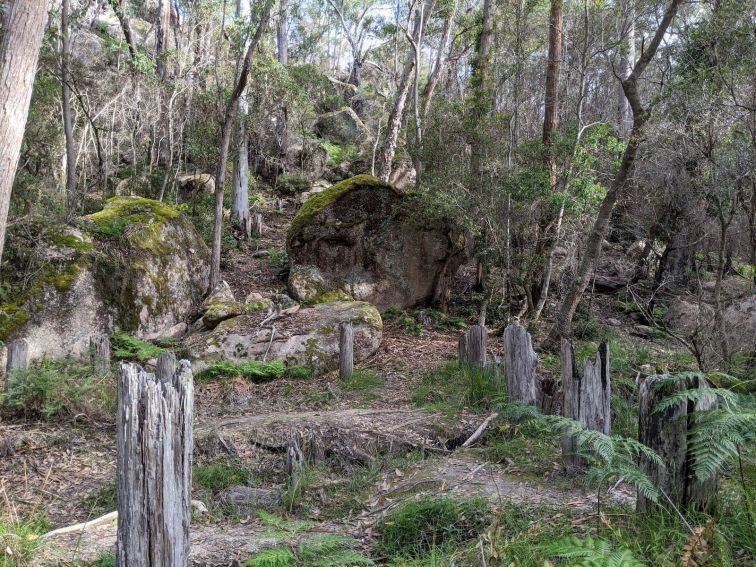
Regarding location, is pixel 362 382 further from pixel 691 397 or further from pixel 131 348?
pixel 691 397

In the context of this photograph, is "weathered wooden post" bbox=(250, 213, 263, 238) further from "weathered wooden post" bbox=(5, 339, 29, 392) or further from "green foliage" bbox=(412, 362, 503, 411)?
"weathered wooden post" bbox=(5, 339, 29, 392)

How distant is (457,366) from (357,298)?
4.80m

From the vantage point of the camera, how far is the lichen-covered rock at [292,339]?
995cm

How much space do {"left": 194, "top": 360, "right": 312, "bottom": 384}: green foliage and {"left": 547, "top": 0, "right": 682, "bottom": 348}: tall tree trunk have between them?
179 inches

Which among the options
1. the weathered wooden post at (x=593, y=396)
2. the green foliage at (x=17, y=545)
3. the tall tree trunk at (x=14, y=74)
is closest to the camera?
the green foliage at (x=17, y=545)

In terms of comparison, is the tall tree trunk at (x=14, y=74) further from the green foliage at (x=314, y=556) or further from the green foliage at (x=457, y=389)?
the green foliage at (x=457, y=389)

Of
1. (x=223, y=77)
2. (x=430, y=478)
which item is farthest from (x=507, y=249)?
(x=223, y=77)

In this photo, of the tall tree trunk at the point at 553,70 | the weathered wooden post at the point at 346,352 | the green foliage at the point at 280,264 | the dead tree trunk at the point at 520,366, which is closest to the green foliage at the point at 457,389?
the dead tree trunk at the point at 520,366

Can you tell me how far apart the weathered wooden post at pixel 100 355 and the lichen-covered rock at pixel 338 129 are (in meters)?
19.8

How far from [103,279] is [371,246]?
5684 mm

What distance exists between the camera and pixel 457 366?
9.02 metres

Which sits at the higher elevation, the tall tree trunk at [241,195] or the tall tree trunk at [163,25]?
the tall tree trunk at [163,25]

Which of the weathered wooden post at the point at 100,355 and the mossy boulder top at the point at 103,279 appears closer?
the weathered wooden post at the point at 100,355

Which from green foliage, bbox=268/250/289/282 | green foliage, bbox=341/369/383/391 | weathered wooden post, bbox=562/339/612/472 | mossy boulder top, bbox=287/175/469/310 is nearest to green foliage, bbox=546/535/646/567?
weathered wooden post, bbox=562/339/612/472
